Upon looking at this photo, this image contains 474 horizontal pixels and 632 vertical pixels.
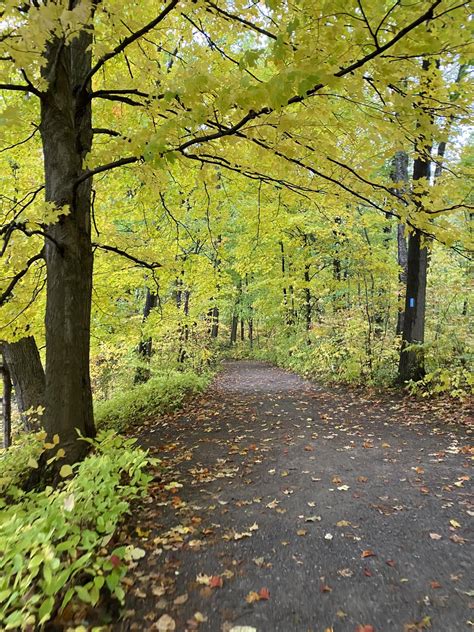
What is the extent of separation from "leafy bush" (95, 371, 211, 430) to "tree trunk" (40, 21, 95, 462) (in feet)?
10.1

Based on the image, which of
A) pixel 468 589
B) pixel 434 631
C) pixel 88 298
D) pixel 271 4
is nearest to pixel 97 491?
pixel 88 298

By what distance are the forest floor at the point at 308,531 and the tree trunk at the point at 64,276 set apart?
1.29m

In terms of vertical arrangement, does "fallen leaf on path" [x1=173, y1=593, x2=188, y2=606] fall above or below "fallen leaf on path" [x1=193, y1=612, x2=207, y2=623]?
below

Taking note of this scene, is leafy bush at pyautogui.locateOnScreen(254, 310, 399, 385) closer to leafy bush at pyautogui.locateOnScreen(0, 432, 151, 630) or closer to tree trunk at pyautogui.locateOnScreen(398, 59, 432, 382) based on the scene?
tree trunk at pyautogui.locateOnScreen(398, 59, 432, 382)

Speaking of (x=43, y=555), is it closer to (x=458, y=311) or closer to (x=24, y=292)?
(x=24, y=292)

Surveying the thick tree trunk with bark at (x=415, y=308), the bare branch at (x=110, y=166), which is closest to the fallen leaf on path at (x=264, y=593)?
the bare branch at (x=110, y=166)

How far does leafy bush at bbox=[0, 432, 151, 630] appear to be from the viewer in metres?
1.98

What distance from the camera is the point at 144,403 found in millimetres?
8430

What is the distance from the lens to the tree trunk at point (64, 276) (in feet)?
13.9

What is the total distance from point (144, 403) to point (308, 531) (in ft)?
18.9

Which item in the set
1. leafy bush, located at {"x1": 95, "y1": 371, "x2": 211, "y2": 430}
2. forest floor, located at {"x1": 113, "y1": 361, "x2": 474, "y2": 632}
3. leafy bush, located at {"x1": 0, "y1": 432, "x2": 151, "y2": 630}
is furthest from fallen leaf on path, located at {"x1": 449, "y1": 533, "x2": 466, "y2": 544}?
leafy bush, located at {"x1": 95, "y1": 371, "x2": 211, "y2": 430}

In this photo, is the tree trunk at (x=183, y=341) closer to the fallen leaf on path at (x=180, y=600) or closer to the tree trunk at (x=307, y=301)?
the tree trunk at (x=307, y=301)

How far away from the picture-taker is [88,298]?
454 centimetres

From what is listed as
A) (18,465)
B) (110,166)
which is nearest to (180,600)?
(18,465)
